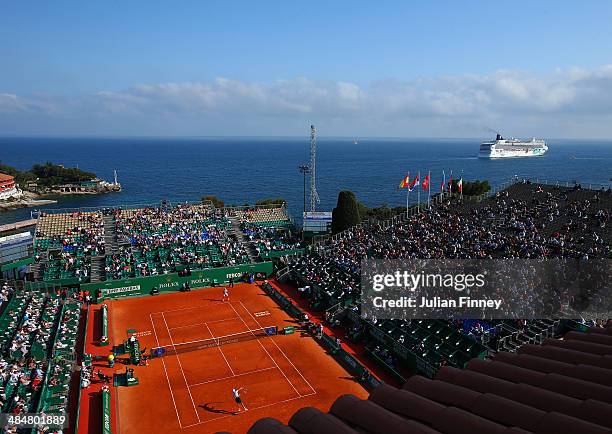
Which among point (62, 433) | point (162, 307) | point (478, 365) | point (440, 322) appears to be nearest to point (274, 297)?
point (162, 307)

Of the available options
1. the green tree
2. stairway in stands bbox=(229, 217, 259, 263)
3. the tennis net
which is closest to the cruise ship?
the green tree

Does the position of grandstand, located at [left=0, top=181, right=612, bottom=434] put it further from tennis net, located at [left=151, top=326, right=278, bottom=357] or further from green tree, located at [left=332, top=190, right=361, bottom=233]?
green tree, located at [left=332, top=190, right=361, bottom=233]

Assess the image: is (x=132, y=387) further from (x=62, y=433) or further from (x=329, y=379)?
(x=329, y=379)

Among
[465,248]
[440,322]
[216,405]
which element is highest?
[465,248]

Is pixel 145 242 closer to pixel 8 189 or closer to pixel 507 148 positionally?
pixel 8 189

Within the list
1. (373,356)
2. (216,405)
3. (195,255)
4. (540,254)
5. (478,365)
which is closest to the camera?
(478,365)

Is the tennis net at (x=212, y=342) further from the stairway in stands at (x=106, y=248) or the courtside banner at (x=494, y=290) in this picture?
the stairway in stands at (x=106, y=248)

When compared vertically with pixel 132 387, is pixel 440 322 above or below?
above
